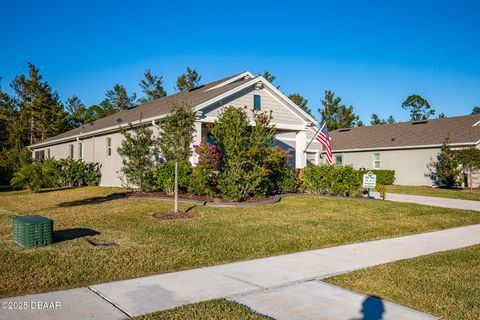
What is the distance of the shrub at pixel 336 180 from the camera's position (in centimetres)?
1595

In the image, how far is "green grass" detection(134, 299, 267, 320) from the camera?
4.20m

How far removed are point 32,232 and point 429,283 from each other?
21.5 ft

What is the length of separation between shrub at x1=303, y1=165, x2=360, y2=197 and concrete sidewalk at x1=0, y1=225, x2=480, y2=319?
8488 millimetres

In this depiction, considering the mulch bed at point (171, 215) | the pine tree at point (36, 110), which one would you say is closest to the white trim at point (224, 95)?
the mulch bed at point (171, 215)

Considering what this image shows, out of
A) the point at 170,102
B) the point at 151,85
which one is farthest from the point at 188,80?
the point at 170,102

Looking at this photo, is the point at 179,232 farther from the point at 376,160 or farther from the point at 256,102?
the point at 376,160

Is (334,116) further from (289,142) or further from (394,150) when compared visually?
(289,142)

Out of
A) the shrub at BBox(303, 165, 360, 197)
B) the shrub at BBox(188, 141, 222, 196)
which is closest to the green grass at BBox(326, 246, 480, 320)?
the shrub at BBox(188, 141, 222, 196)

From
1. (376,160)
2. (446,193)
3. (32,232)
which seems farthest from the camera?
(376,160)

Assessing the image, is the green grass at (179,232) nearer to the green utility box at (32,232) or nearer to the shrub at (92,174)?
the green utility box at (32,232)

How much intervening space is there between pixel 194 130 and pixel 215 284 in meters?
11.0

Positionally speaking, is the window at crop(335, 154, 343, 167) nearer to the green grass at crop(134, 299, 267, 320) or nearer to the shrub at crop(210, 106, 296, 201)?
the shrub at crop(210, 106, 296, 201)

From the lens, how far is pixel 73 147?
87.8 feet

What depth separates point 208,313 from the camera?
4.32 metres
